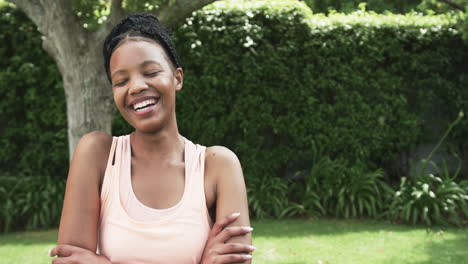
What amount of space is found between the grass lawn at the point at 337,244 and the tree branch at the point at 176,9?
265 cm

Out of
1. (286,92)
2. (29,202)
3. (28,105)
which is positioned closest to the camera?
(29,202)

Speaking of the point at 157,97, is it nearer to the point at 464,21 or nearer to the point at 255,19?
the point at 255,19

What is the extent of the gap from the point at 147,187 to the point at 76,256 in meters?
0.35

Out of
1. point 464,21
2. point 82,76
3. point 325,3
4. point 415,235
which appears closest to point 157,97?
point 82,76

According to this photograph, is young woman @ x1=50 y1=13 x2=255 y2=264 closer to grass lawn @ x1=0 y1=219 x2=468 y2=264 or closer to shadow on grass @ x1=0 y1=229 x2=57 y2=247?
grass lawn @ x1=0 y1=219 x2=468 y2=264

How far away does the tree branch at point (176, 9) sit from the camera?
3.96m

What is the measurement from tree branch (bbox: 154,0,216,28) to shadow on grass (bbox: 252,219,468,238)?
2986 mm

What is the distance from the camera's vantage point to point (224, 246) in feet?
5.29

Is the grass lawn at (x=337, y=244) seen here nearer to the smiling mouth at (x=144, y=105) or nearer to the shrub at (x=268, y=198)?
the shrub at (x=268, y=198)

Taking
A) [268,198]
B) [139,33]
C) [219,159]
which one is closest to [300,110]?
[268,198]

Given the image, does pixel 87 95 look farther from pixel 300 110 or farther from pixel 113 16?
pixel 300 110

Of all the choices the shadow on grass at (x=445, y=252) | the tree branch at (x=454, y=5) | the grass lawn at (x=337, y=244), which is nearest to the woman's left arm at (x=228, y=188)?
the grass lawn at (x=337, y=244)

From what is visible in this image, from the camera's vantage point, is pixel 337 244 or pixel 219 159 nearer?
pixel 219 159

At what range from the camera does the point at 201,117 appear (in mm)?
6664
